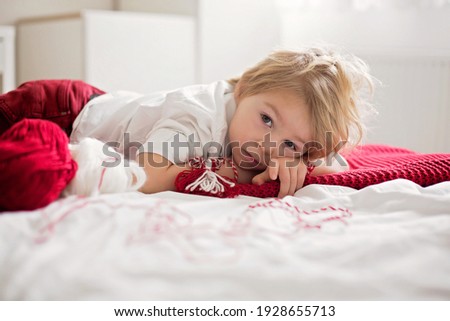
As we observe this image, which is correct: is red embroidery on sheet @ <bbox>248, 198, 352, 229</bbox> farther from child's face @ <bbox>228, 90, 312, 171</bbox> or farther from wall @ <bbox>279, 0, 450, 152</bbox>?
wall @ <bbox>279, 0, 450, 152</bbox>

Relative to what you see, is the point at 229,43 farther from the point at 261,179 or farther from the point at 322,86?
the point at 261,179

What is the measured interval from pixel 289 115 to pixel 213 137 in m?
0.17

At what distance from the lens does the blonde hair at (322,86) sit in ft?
3.59

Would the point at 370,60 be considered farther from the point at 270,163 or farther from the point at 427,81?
the point at 270,163

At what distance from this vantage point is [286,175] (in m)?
0.99

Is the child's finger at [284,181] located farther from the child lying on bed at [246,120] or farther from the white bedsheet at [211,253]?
the white bedsheet at [211,253]

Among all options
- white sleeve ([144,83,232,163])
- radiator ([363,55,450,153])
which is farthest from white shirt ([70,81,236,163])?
radiator ([363,55,450,153])

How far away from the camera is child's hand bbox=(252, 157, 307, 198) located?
3.25ft

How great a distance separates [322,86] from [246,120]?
176 millimetres

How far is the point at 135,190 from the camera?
2.93ft

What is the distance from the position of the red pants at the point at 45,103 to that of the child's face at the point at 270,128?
430mm
